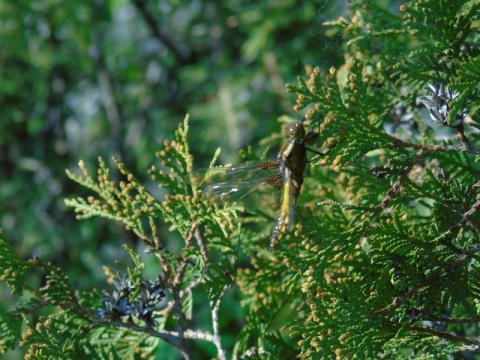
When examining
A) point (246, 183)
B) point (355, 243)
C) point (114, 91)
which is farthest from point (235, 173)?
point (114, 91)

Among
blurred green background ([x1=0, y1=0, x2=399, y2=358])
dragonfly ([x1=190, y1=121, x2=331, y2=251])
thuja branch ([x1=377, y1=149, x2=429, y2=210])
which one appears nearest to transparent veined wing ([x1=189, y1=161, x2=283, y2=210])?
dragonfly ([x1=190, y1=121, x2=331, y2=251])

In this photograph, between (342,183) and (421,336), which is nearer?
(421,336)

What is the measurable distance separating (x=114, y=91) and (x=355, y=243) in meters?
3.87

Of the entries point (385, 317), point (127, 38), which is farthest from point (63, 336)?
point (127, 38)

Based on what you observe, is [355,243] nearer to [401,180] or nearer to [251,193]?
[401,180]

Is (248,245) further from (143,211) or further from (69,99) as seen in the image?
(69,99)

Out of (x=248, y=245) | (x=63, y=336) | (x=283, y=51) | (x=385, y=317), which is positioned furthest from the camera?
(x=283, y=51)

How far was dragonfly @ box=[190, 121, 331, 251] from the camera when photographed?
1.34m

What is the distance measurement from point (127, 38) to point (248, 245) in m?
3.65

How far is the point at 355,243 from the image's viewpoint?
1274mm

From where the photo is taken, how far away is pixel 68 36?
188 inches

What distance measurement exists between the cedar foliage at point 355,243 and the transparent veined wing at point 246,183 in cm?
4

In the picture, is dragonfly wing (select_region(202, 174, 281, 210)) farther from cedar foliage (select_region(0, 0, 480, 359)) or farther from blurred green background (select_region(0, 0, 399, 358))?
blurred green background (select_region(0, 0, 399, 358))

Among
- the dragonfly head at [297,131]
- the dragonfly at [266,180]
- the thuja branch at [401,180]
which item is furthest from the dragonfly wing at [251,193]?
the thuja branch at [401,180]
